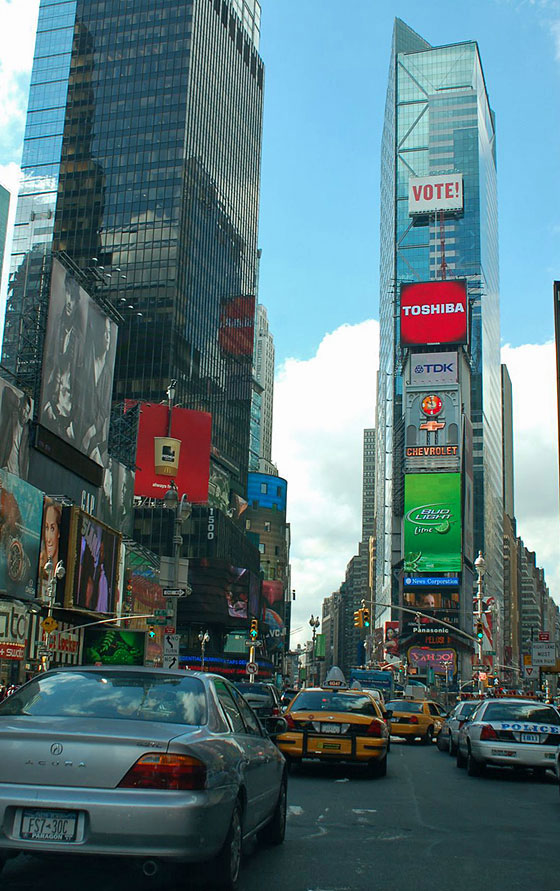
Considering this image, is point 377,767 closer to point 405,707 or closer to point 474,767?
point 474,767

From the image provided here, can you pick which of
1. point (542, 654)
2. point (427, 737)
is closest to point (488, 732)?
point (427, 737)

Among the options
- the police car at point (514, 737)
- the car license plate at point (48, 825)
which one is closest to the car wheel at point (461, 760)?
the police car at point (514, 737)

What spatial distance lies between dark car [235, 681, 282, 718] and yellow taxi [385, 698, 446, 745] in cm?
531

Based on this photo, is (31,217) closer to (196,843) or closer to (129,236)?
(129,236)

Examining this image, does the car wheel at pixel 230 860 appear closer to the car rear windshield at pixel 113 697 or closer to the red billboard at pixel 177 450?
the car rear windshield at pixel 113 697

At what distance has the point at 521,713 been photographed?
17.8m

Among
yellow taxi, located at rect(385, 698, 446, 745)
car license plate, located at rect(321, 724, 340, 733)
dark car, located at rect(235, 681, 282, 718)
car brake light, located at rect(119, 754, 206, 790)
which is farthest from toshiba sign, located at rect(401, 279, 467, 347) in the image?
car brake light, located at rect(119, 754, 206, 790)

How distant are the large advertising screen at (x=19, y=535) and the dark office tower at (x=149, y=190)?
7082cm

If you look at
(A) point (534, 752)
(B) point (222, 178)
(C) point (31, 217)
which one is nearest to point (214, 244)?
(B) point (222, 178)

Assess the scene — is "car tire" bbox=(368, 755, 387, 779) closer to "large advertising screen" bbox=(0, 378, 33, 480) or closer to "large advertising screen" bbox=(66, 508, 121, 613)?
"large advertising screen" bbox=(0, 378, 33, 480)

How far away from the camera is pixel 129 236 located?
125688mm

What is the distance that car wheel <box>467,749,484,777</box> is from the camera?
1773cm

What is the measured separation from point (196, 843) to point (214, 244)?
135 metres

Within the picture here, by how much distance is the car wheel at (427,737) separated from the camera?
3122 centimetres
